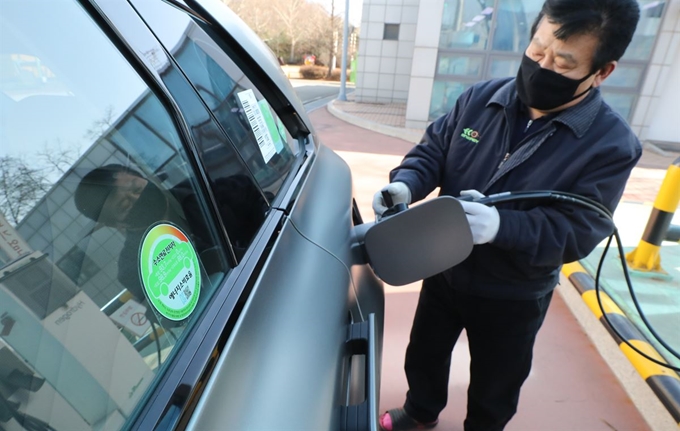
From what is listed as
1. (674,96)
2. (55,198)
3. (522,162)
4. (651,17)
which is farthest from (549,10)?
(674,96)

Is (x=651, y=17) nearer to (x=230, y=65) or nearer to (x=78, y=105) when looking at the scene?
(x=230, y=65)

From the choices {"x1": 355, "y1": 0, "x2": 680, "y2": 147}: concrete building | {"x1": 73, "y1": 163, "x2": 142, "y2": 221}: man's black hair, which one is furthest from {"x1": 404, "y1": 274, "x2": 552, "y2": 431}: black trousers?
{"x1": 355, "y1": 0, "x2": 680, "y2": 147}: concrete building

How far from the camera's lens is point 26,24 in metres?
0.61

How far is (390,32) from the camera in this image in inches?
522

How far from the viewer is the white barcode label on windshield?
4.17 feet

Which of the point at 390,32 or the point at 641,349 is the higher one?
the point at 390,32

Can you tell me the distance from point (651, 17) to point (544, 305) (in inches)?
344

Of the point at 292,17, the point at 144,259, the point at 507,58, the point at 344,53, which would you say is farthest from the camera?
the point at 292,17

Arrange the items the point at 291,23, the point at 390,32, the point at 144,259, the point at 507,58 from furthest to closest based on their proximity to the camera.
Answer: the point at 291,23, the point at 390,32, the point at 507,58, the point at 144,259

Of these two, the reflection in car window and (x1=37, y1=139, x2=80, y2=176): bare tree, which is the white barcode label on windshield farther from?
(x1=37, y1=139, x2=80, y2=176): bare tree

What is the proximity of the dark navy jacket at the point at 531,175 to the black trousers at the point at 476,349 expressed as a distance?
89mm

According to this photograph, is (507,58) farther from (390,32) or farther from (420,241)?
(420,241)

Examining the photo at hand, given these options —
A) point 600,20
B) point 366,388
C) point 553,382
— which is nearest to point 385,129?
point 553,382

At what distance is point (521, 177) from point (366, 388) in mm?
868
